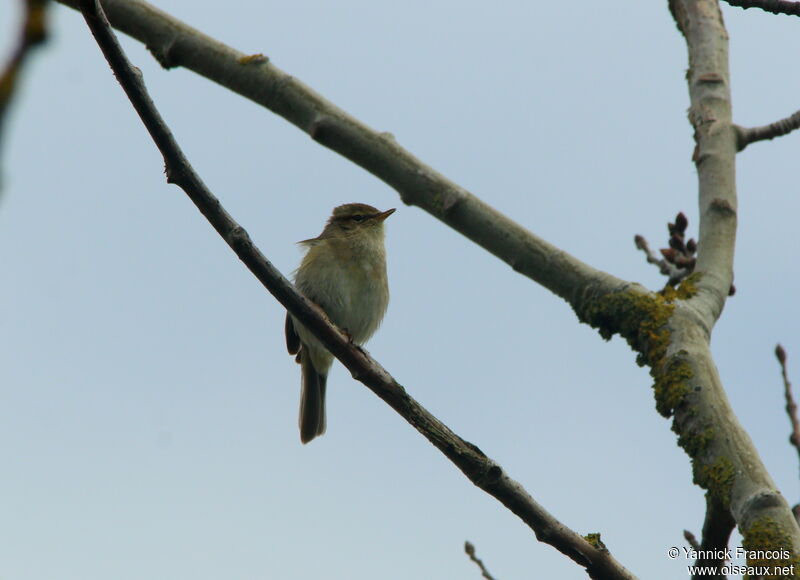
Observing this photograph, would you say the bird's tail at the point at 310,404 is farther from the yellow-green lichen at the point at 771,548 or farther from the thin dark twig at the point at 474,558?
the yellow-green lichen at the point at 771,548

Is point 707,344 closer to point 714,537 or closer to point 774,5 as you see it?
point 714,537

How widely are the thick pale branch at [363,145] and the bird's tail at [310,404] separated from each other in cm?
351

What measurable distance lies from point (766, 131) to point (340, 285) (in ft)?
11.3

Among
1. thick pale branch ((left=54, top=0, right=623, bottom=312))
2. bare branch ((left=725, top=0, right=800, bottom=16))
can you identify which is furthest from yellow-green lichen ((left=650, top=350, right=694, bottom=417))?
bare branch ((left=725, top=0, right=800, bottom=16))

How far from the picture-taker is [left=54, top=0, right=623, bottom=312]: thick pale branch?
4.41 meters

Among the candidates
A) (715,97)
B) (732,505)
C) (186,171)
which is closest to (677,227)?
(715,97)

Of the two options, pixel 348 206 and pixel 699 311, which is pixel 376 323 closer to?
pixel 348 206

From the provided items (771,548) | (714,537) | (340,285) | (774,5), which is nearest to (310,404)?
(340,285)

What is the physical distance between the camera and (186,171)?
291 cm

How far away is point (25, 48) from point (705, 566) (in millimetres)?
3254

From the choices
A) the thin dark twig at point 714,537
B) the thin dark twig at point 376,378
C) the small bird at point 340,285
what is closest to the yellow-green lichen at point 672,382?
the thin dark twig at point 714,537

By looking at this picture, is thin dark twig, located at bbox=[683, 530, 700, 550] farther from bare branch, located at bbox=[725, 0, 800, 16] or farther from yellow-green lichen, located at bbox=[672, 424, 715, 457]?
bare branch, located at bbox=[725, 0, 800, 16]

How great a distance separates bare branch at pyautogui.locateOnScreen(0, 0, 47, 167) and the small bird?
243 inches

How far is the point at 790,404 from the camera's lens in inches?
145
